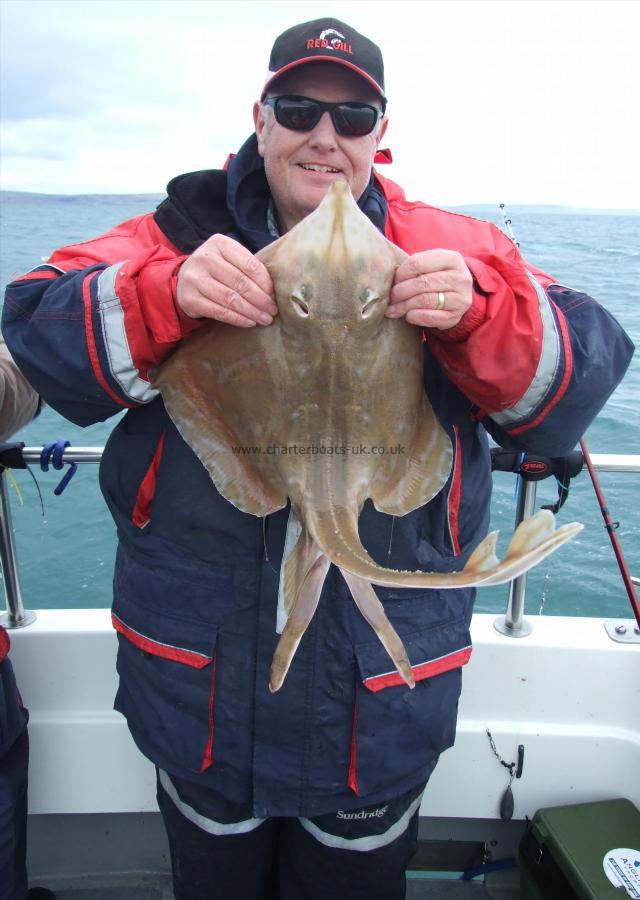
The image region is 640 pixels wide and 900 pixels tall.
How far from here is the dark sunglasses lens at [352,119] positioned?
211 centimetres

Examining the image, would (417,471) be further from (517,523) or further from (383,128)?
(517,523)

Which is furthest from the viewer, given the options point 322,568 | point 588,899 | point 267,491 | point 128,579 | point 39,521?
point 39,521

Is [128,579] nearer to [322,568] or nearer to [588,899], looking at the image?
[322,568]

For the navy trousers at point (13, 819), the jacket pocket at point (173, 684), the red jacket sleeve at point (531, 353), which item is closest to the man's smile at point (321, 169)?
the red jacket sleeve at point (531, 353)

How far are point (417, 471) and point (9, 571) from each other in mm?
2113

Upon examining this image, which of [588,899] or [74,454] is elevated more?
[74,454]

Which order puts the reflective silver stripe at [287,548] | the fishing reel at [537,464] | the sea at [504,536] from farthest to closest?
the sea at [504,536] → the fishing reel at [537,464] → the reflective silver stripe at [287,548]

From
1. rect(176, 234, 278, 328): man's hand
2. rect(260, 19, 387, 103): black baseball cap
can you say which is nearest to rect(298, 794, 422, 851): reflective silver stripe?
rect(176, 234, 278, 328): man's hand

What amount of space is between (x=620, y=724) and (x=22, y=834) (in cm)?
258

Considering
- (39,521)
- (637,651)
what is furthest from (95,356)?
(39,521)

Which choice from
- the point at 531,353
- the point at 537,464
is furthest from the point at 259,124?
the point at 537,464

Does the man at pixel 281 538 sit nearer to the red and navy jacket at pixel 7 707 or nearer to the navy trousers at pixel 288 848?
the navy trousers at pixel 288 848

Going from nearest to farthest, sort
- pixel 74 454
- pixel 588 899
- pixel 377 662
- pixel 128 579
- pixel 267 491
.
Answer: pixel 267 491 < pixel 377 662 < pixel 128 579 < pixel 588 899 < pixel 74 454

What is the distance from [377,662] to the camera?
2.11 m
